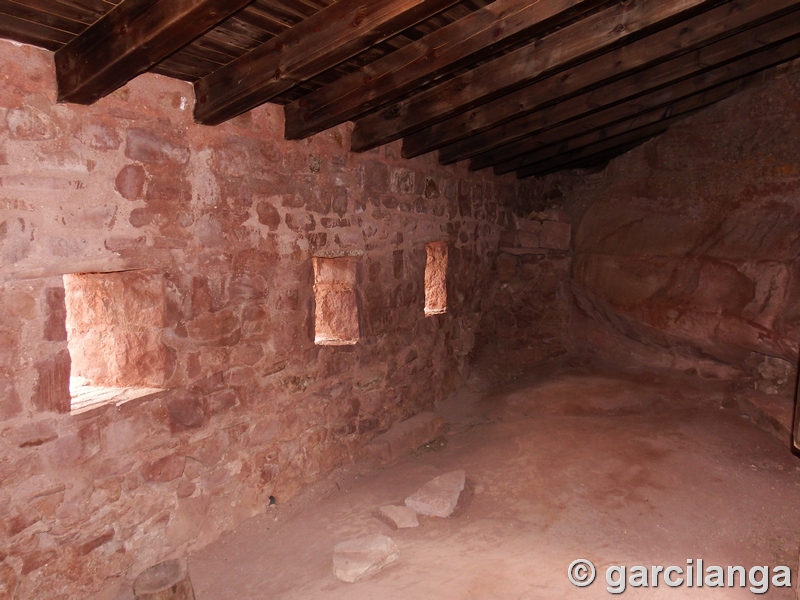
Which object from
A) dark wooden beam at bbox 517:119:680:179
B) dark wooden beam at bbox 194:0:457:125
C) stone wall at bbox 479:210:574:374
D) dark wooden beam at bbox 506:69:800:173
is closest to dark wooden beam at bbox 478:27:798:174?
dark wooden beam at bbox 506:69:800:173

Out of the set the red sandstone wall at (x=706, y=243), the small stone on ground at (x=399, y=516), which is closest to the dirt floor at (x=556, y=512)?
the small stone on ground at (x=399, y=516)

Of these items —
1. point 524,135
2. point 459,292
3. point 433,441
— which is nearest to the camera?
point 524,135

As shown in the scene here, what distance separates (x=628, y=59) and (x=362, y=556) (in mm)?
3361

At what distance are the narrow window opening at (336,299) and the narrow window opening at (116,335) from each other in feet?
5.15

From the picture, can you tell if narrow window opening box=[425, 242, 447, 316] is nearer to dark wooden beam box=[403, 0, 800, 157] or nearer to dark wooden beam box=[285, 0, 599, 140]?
dark wooden beam box=[403, 0, 800, 157]

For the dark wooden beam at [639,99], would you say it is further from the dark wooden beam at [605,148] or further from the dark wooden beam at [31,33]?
the dark wooden beam at [31,33]

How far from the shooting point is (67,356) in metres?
2.62

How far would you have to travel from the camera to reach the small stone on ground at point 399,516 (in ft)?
11.9

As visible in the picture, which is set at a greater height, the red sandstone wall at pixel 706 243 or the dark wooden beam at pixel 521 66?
the dark wooden beam at pixel 521 66

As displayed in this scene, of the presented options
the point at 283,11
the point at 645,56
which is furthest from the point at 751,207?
the point at 283,11

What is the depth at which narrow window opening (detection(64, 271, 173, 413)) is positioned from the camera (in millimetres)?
3014

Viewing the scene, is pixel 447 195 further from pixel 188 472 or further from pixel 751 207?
pixel 188 472

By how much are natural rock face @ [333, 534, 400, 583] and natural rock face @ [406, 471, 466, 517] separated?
0.49 m

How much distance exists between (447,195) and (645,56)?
2.46m
